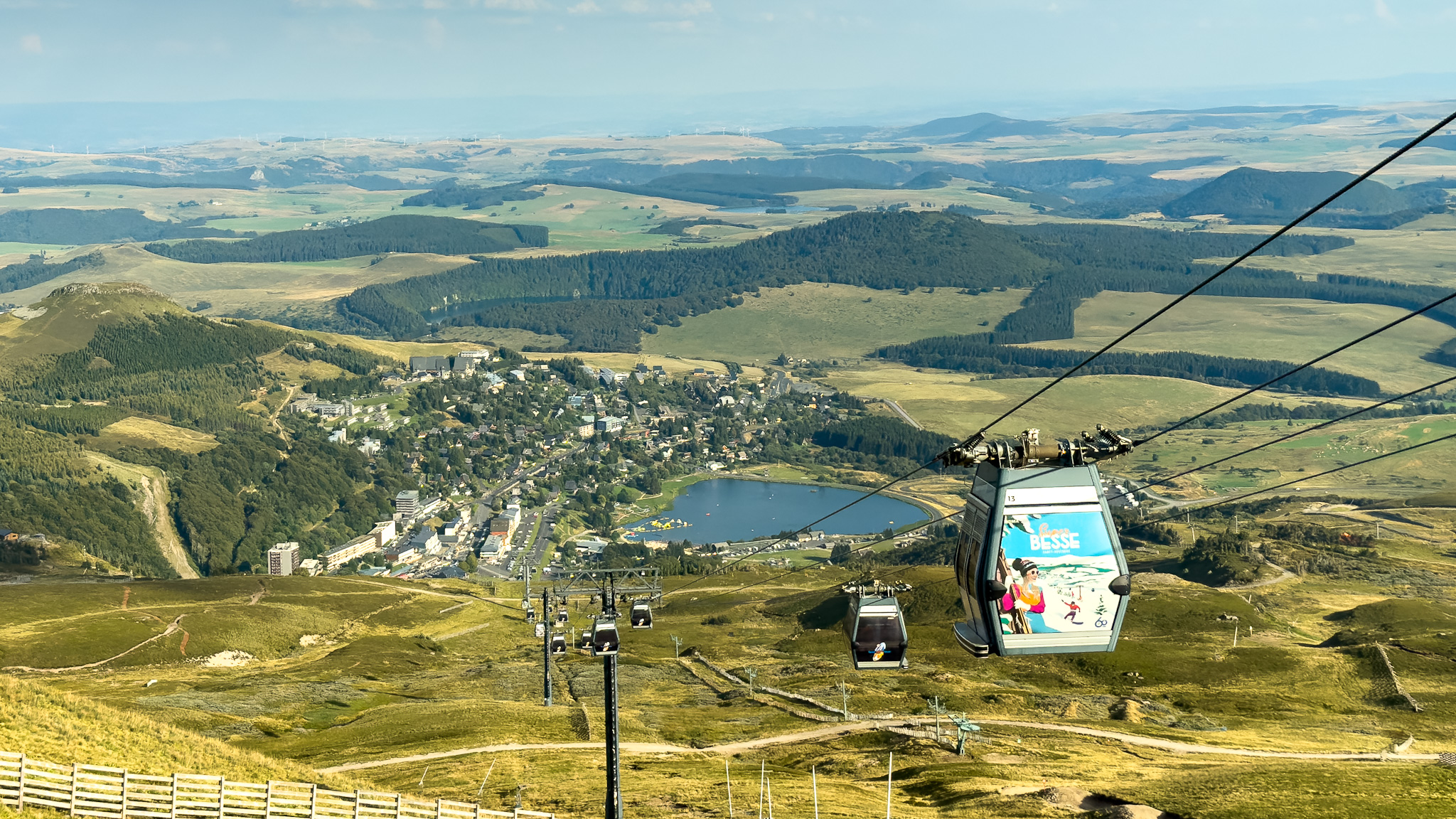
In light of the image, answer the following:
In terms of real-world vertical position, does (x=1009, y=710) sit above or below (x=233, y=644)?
above

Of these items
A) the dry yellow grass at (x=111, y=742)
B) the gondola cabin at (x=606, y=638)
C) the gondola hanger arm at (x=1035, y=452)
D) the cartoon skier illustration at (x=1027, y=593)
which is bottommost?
the dry yellow grass at (x=111, y=742)

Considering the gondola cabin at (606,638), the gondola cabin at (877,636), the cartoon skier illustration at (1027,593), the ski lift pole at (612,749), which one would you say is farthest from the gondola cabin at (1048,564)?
the gondola cabin at (606,638)

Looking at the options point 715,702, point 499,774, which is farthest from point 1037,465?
point 715,702

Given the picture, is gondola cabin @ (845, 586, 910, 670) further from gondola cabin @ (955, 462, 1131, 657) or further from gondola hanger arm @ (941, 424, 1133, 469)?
gondola hanger arm @ (941, 424, 1133, 469)

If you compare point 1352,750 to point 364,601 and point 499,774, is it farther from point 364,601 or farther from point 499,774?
point 364,601

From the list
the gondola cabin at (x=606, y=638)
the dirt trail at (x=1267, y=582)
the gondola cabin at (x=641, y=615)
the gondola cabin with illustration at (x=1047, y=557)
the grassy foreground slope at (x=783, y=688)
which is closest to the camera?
the gondola cabin with illustration at (x=1047, y=557)

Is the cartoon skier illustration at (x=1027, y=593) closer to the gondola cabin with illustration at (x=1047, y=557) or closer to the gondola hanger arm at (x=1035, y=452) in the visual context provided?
the gondola cabin with illustration at (x=1047, y=557)

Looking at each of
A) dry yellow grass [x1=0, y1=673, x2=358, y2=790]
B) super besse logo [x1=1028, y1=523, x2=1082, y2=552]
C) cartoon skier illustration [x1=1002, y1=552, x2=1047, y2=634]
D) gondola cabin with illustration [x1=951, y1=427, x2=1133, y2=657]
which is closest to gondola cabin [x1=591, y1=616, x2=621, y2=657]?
dry yellow grass [x1=0, y1=673, x2=358, y2=790]
